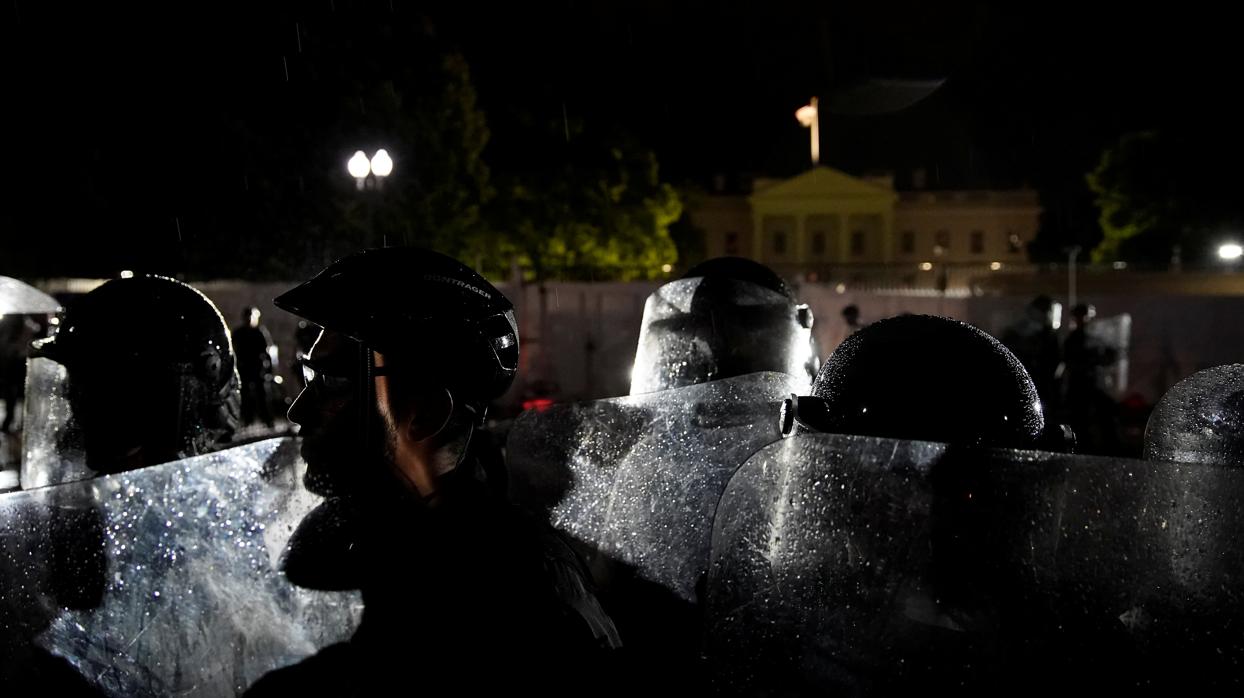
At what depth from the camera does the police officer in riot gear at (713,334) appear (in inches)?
152

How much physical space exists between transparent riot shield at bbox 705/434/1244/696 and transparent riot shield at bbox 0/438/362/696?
1.10 meters

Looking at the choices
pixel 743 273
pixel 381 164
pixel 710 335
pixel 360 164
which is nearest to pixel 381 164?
pixel 381 164

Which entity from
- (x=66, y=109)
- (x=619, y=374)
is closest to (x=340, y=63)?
(x=66, y=109)

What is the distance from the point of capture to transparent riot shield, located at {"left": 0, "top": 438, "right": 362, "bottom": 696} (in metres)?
1.80

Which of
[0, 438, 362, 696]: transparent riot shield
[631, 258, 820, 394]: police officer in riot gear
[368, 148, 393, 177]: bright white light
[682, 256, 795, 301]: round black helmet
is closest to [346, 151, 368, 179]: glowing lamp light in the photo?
[368, 148, 393, 177]: bright white light

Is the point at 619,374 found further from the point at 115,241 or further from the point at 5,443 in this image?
the point at 115,241

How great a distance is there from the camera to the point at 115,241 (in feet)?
73.0

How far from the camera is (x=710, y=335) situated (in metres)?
3.91

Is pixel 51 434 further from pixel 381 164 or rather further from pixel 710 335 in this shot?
pixel 381 164

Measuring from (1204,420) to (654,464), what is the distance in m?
1.29

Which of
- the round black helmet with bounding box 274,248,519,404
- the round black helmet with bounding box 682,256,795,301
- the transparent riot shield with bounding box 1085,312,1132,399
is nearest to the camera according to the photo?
the round black helmet with bounding box 274,248,519,404

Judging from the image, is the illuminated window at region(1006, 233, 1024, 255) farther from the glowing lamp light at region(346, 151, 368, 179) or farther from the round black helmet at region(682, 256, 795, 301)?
the round black helmet at region(682, 256, 795, 301)

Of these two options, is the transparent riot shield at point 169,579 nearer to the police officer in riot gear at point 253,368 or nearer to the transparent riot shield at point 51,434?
the transparent riot shield at point 51,434

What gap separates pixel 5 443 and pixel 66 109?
13060 mm
